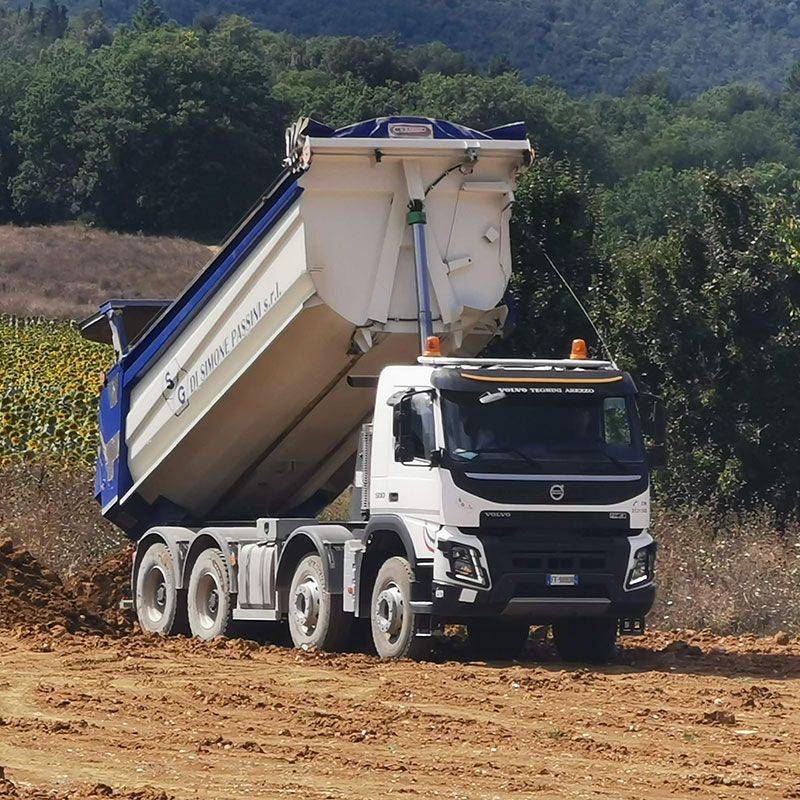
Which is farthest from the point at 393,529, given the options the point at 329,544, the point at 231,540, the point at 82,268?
the point at 82,268

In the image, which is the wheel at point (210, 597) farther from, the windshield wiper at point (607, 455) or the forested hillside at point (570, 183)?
the forested hillside at point (570, 183)

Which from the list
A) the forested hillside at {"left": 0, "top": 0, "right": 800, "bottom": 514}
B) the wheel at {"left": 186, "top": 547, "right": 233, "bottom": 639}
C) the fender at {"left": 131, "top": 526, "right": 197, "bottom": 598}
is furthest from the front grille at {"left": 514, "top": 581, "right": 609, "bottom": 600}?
the forested hillside at {"left": 0, "top": 0, "right": 800, "bottom": 514}

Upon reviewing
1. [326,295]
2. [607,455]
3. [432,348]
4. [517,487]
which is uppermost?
[326,295]

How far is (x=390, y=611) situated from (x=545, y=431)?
2052mm

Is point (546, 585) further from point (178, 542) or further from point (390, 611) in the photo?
point (178, 542)

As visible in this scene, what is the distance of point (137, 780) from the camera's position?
9.52 meters

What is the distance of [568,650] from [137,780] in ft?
24.1

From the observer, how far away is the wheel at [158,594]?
18109mm

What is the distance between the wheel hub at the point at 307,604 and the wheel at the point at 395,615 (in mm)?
818

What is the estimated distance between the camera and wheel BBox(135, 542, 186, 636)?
18.1 meters

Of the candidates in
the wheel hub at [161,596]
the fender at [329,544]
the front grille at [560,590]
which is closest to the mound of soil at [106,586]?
the wheel hub at [161,596]

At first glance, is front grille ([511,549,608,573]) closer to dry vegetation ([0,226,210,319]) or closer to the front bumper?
the front bumper

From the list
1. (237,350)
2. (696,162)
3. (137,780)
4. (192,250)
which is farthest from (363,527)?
(696,162)

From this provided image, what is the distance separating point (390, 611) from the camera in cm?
1512
